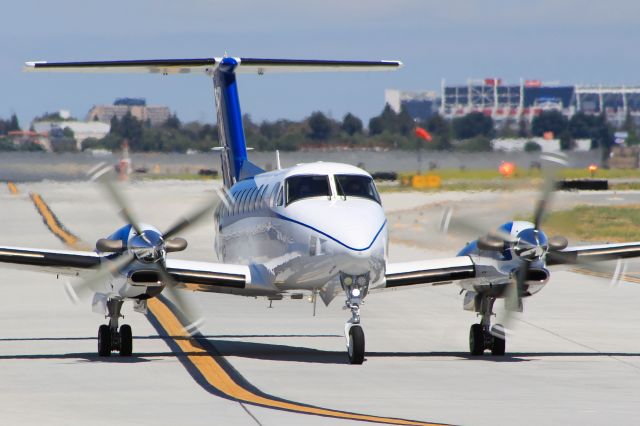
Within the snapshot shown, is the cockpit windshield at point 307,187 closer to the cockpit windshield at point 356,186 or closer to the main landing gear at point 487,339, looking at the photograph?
the cockpit windshield at point 356,186

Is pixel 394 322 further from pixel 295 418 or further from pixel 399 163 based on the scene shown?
pixel 399 163

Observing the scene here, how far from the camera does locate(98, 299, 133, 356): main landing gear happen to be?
20.2 metres

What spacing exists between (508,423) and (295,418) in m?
2.24

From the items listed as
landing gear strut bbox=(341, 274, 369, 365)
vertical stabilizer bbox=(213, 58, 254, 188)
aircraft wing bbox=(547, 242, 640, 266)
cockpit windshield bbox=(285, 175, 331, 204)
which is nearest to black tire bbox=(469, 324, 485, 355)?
aircraft wing bbox=(547, 242, 640, 266)

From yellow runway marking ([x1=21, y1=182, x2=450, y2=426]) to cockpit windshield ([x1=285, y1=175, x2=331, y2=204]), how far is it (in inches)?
105

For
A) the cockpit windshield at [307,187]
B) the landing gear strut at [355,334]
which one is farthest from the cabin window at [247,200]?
the landing gear strut at [355,334]

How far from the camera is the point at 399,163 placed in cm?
6769

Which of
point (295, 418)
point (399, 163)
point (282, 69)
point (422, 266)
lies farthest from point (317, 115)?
point (295, 418)

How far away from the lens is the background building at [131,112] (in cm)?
5897

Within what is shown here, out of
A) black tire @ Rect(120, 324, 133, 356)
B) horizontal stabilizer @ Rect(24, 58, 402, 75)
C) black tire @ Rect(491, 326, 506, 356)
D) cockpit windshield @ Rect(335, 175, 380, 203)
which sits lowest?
black tire @ Rect(491, 326, 506, 356)

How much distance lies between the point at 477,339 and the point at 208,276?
420 centimetres

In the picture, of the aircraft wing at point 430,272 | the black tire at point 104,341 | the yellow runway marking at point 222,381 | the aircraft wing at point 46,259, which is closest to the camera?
the yellow runway marking at point 222,381

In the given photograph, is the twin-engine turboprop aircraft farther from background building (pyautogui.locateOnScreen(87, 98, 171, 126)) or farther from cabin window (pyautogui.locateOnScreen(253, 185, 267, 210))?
background building (pyautogui.locateOnScreen(87, 98, 171, 126))

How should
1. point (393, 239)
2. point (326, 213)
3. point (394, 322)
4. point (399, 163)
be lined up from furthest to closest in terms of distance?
1. point (399, 163)
2. point (393, 239)
3. point (394, 322)
4. point (326, 213)
